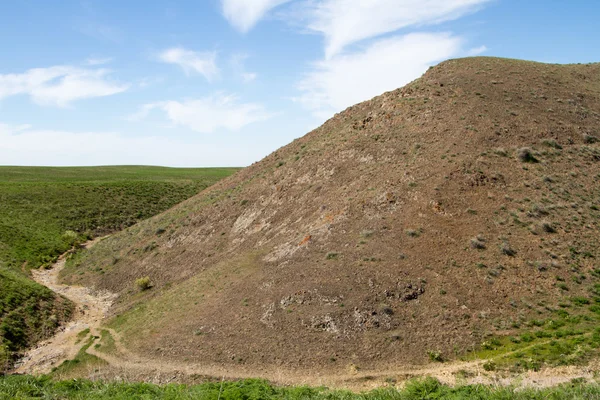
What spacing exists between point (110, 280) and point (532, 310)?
3813 centimetres

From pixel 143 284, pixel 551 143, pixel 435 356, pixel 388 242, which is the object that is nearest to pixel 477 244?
pixel 388 242

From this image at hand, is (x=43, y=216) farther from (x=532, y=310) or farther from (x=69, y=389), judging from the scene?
(x=532, y=310)

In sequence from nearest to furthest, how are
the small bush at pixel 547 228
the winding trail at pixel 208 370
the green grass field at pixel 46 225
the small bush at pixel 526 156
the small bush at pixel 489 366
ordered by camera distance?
1. the winding trail at pixel 208 370
2. the small bush at pixel 489 366
3. the small bush at pixel 547 228
4. the green grass field at pixel 46 225
5. the small bush at pixel 526 156

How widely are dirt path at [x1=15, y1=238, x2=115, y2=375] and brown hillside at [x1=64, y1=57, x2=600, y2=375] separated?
195 centimetres

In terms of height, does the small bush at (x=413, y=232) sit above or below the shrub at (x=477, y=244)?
above

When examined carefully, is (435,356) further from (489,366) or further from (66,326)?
(66,326)

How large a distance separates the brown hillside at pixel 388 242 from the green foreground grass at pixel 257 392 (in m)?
5.86

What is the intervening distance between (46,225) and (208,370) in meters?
50.7

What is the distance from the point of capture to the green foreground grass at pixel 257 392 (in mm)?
16422

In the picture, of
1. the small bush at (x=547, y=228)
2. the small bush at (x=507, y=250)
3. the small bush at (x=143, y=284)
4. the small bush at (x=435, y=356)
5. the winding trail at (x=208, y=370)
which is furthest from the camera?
the small bush at (x=143, y=284)

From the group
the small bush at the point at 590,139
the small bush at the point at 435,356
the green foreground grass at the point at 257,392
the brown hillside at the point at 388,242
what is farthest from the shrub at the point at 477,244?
the small bush at the point at 590,139

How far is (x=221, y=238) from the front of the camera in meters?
→ 44.7

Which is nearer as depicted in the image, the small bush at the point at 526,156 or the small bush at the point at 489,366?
the small bush at the point at 489,366

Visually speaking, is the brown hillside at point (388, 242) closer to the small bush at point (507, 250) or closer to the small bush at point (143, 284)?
the small bush at point (507, 250)
